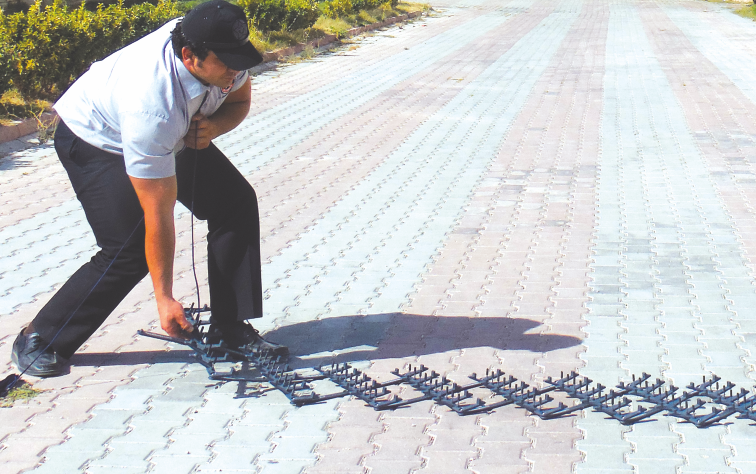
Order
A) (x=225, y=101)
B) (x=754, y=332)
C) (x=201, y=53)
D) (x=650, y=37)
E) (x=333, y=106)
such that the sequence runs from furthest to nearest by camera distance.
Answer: (x=650, y=37) → (x=333, y=106) → (x=754, y=332) → (x=225, y=101) → (x=201, y=53)

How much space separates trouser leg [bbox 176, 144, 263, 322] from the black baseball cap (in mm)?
600

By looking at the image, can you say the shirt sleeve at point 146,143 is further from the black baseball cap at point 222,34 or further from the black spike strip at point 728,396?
the black spike strip at point 728,396

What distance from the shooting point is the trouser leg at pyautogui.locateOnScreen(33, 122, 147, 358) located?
10.6 feet

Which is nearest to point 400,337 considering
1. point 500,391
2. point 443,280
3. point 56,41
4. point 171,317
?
point 500,391

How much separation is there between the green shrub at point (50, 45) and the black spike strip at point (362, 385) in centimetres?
636

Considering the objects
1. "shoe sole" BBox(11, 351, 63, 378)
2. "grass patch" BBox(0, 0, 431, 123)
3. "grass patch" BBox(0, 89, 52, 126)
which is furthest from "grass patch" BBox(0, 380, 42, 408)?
"grass patch" BBox(0, 89, 52, 126)

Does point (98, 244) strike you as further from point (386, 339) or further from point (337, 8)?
point (337, 8)

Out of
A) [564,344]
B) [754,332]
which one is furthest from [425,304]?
[754,332]

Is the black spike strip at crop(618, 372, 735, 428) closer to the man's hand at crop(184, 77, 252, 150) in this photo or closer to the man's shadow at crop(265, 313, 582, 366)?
the man's shadow at crop(265, 313, 582, 366)

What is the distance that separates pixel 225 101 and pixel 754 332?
268cm

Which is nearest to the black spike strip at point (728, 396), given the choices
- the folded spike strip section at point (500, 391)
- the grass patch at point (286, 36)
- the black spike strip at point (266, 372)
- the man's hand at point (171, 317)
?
the folded spike strip section at point (500, 391)

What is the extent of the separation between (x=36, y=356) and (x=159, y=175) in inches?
44.7

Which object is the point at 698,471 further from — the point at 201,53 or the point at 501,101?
Answer: the point at 501,101

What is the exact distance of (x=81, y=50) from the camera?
32.2ft
